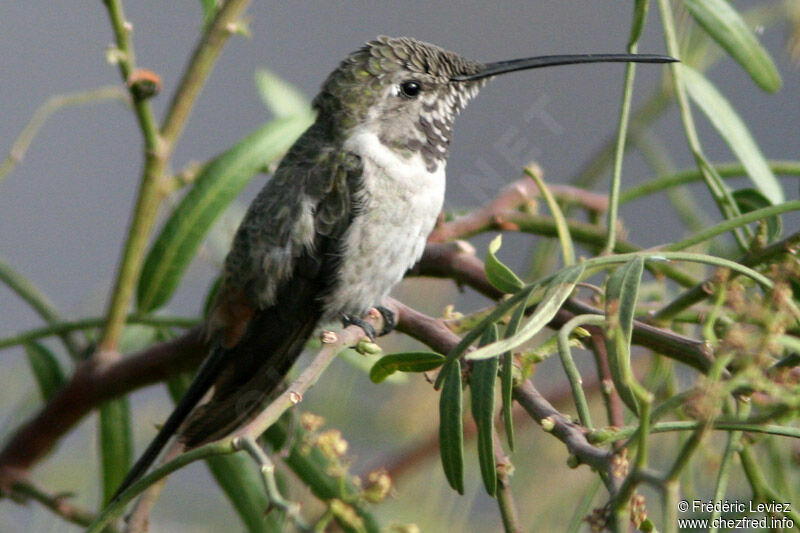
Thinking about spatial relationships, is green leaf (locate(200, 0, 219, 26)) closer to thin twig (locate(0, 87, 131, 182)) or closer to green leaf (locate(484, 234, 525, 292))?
thin twig (locate(0, 87, 131, 182))

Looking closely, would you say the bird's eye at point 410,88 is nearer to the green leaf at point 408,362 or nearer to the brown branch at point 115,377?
the brown branch at point 115,377

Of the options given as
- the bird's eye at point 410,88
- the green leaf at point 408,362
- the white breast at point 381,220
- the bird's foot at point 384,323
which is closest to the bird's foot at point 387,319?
the bird's foot at point 384,323

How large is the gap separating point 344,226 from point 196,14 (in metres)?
3.02

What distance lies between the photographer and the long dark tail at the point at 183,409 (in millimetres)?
1005

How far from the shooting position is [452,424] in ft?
2.36

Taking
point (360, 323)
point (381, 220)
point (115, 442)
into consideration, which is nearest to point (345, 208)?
point (381, 220)

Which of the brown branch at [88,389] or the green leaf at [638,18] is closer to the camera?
the green leaf at [638,18]

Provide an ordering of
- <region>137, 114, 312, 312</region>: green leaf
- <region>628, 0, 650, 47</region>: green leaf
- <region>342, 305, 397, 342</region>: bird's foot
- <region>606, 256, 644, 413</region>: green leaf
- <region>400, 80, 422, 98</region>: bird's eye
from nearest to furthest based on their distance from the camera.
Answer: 1. <region>606, 256, 644, 413</region>: green leaf
2. <region>628, 0, 650, 47</region>: green leaf
3. <region>342, 305, 397, 342</region>: bird's foot
4. <region>137, 114, 312, 312</region>: green leaf
5. <region>400, 80, 422, 98</region>: bird's eye

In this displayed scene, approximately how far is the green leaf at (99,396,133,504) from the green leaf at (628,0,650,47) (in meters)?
Answer: 0.76

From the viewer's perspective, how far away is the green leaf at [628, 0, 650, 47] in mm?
907

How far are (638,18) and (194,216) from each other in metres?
0.57

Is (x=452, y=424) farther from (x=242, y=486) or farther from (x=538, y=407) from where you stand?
(x=242, y=486)

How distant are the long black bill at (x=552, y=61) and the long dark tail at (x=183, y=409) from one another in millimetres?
495

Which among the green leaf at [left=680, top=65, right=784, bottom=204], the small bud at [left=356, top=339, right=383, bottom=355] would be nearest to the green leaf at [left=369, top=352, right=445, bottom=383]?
the small bud at [left=356, top=339, right=383, bottom=355]
